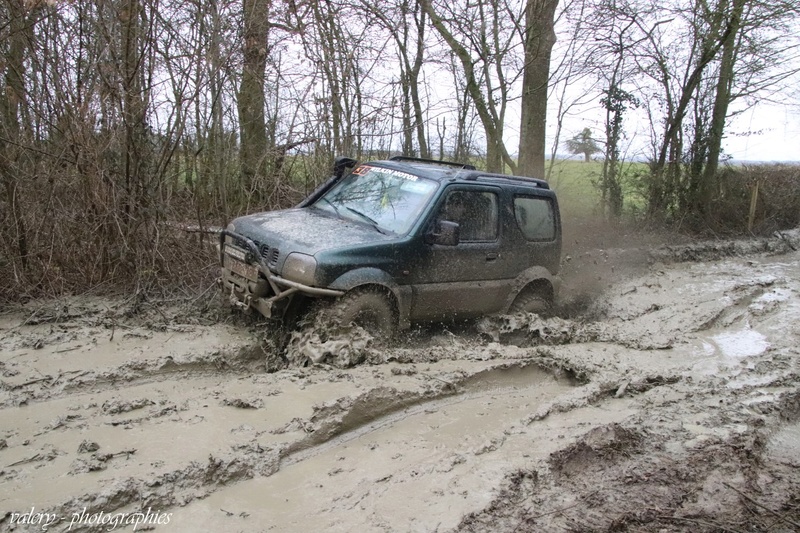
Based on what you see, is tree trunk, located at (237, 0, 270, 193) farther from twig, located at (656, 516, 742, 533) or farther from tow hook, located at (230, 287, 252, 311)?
twig, located at (656, 516, 742, 533)

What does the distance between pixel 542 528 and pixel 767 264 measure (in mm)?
11297

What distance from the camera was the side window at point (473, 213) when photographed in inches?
241

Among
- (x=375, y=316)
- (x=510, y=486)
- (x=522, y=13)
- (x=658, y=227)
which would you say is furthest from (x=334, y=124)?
(x=658, y=227)

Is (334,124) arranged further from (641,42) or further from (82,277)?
(641,42)

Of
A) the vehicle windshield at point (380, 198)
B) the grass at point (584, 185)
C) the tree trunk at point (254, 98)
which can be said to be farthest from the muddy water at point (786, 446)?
the grass at point (584, 185)

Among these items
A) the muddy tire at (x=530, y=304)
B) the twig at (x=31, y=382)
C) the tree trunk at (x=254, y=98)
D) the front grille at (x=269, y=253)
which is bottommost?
the twig at (x=31, y=382)

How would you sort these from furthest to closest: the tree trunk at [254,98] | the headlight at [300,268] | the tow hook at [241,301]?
the tree trunk at [254,98], the tow hook at [241,301], the headlight at [300,268]

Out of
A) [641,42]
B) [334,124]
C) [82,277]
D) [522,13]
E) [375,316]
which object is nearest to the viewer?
[375,316]

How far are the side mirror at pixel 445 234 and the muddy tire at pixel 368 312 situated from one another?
737mm

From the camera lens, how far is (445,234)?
574cm

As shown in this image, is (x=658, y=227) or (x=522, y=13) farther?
(x=658, y=227)

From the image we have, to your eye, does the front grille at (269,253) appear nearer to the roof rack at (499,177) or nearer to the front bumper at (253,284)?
the front bumper at (253,284)

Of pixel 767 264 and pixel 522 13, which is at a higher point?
pixel 522 13

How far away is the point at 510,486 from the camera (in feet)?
11.4
